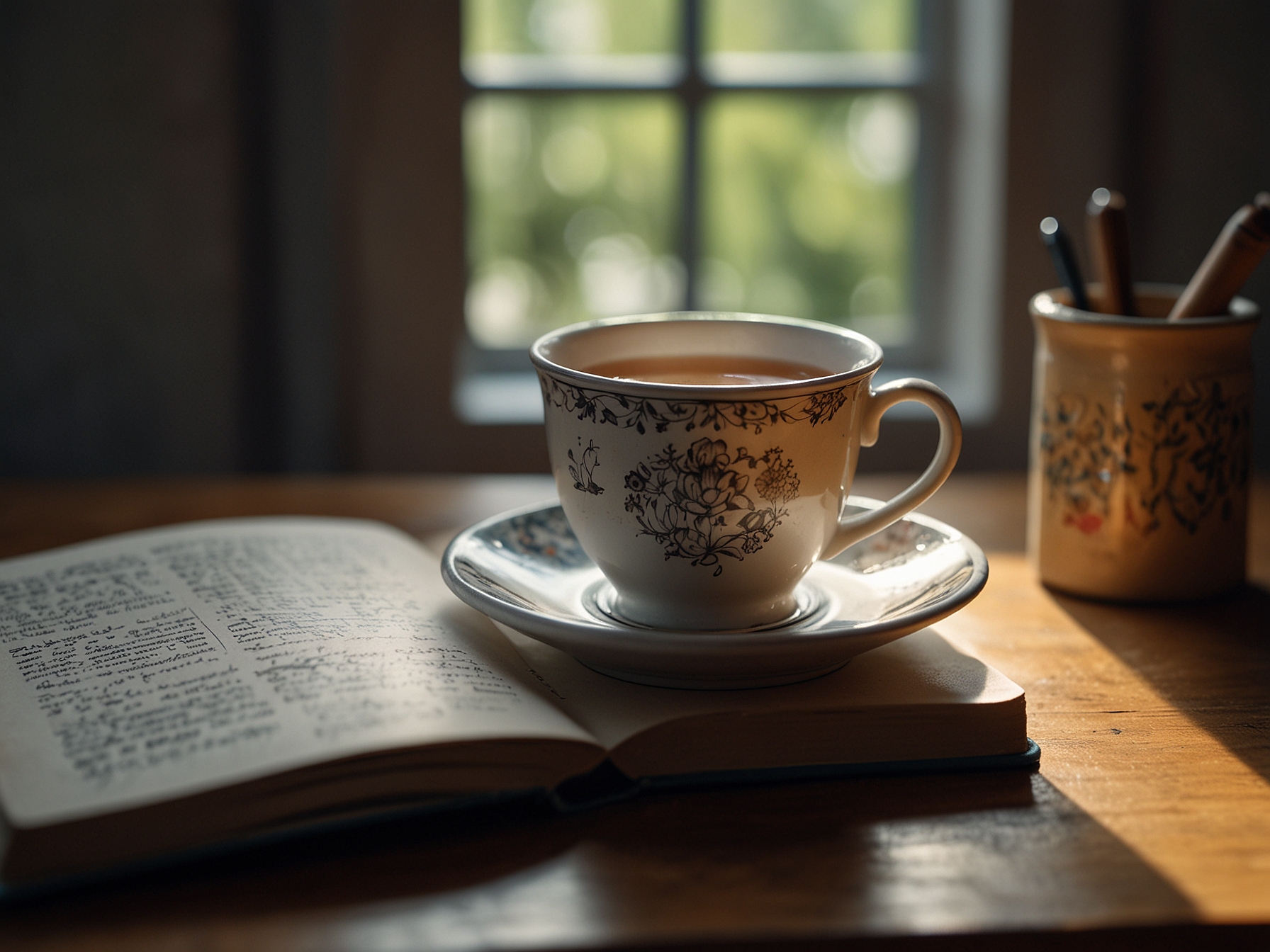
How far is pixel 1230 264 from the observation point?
0.64 meters

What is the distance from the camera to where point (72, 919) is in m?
0.39

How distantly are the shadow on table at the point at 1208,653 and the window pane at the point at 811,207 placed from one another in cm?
78

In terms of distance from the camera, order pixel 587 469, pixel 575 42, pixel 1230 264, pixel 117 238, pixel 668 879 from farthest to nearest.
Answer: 1. pixel 575 42
2. pixel 117 238
3. pixel 1230 264
4. pixel 587 469
5. pixel 668 879

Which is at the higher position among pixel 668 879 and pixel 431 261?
pixel 431 261

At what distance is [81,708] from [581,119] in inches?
40.8

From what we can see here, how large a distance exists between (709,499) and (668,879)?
6.5 inches

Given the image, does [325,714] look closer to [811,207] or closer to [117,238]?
[117,238]

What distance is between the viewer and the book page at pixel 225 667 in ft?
1.38

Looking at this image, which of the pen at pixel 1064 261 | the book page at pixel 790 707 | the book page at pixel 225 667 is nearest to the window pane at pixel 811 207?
the pen at pixel 1064 261

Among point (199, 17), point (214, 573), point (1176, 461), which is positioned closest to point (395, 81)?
point (199, 17)

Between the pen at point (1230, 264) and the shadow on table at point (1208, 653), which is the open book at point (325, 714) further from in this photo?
the pen at point (1230, 264)

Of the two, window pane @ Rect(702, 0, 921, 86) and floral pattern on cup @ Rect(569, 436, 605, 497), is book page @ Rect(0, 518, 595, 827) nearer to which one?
floral pattern on cup @ Rect(569, 436, 605, 497)

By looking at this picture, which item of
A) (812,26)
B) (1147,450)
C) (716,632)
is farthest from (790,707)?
(812,26)

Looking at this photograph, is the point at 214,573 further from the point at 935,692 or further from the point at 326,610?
the point at 935,692
